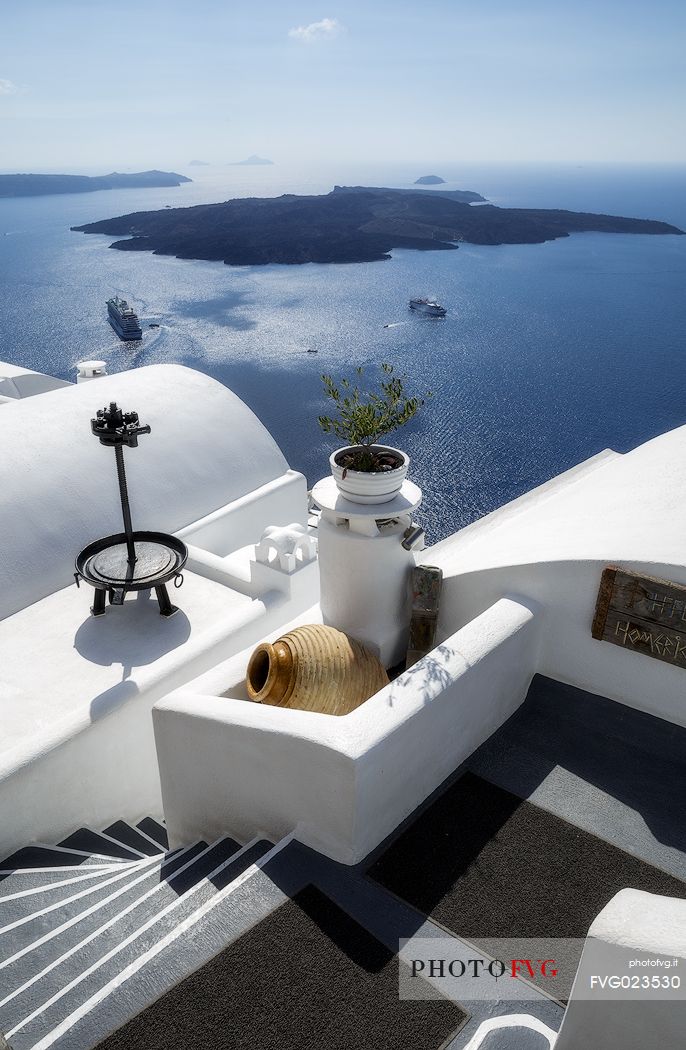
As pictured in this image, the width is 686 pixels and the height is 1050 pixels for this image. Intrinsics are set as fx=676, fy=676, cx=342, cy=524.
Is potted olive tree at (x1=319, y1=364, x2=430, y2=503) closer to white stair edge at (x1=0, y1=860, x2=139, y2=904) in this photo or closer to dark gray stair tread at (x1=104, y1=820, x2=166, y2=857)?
white stair edge at (x1=0, y1=860, x2=139, y2=904)

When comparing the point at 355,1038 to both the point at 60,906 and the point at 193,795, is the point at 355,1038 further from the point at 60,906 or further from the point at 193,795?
the point at 60,906

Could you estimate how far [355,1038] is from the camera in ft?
12.5

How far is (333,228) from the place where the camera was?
14388 cm

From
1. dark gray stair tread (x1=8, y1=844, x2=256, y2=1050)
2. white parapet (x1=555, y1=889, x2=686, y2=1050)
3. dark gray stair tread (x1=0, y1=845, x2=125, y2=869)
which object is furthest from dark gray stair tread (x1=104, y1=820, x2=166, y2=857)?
white parapet (x1=555, y1=889, x2=686, y2=1050)

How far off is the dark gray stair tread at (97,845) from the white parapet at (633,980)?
512cm

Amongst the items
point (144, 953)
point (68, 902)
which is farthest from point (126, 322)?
point (144, 953)

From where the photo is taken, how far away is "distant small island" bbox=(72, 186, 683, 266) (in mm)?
126188

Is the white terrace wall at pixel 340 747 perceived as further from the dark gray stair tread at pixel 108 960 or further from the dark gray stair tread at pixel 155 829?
the dark gray stair tread at pixel 155 829

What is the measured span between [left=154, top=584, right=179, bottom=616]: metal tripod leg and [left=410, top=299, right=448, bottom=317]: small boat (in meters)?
81.9

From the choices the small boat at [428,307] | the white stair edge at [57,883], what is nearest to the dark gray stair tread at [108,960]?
the white stair edge at [57,883]

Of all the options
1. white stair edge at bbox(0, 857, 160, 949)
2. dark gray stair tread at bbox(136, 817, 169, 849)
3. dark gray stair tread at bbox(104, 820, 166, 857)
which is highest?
white stair edge at bbox(0, 857, 160, 949)

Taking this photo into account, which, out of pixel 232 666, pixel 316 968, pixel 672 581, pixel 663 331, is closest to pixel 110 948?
pixel 316 968

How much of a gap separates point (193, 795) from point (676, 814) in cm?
406

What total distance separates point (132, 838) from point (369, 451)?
16.8ft
